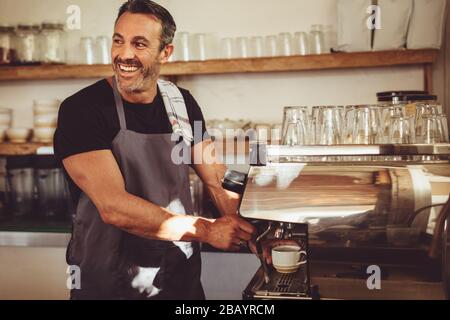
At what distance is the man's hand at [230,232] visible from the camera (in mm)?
1748

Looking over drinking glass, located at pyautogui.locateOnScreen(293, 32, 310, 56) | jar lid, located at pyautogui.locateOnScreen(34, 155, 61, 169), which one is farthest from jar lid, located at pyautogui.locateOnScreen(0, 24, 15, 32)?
drinking glass, located at pyautogui.locateOnScreen(293, 32, 310, 56)

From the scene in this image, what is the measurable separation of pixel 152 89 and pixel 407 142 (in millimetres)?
994

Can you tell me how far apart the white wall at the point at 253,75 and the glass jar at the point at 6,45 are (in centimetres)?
20

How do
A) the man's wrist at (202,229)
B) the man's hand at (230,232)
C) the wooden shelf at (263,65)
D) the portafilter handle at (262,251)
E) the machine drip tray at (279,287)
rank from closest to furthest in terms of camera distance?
the machine drip tray at (279,287) → the portafilter handle at (262,251) → the man's hand at (230,232) → the man's wrist at (202,229) → the wooden shelf at (263,65)

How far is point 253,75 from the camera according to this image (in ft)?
10.0

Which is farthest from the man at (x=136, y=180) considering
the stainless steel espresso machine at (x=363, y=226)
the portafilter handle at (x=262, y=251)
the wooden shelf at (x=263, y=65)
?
the wooden shelf at (x=263, y=65)

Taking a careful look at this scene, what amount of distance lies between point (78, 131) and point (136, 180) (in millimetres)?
298

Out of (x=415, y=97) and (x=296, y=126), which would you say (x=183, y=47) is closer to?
(x=296, y=126)

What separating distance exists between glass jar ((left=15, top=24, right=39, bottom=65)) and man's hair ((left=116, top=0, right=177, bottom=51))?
98 centimetres

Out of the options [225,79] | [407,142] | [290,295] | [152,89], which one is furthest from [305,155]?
[225,79]

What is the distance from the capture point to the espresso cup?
1.59 meters

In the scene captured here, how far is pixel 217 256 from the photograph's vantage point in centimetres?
266

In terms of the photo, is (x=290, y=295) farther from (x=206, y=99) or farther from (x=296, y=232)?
(x=206, y=99)

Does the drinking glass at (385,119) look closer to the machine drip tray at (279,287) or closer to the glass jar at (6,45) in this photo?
the machine drip tray at (279,287)
